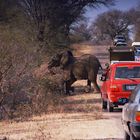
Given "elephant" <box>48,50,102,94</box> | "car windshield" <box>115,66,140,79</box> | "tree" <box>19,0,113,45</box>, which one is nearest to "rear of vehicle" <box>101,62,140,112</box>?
"car windshield" <box>115,66,140,79</box>

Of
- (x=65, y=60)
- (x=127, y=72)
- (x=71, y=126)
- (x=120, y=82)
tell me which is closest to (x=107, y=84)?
(x=127, y=72)

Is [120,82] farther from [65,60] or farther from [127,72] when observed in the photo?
[65,60]

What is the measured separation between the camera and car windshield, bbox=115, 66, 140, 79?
22359 mm

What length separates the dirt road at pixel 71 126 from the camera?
1627 cm

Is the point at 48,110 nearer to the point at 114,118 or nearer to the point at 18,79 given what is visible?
the point at 18,79

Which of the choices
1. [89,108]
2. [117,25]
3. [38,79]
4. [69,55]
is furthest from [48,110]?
[117,25]

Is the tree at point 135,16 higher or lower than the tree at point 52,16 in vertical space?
higher

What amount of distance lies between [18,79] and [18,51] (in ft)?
5.46

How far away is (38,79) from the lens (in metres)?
26.8

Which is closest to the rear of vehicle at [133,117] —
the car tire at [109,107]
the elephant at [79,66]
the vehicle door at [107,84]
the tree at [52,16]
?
the car tire at [109,107]

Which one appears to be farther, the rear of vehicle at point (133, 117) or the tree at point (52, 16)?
the tree at point (52, 16)

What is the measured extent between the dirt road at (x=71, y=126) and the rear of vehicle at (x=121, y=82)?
473 mm

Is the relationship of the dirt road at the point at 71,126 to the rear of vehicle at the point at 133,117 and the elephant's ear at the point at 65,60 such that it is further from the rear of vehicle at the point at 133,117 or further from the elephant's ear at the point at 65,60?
the elephant's ear at the point at 65,60

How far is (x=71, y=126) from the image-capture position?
18.5 meters
